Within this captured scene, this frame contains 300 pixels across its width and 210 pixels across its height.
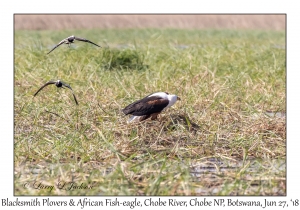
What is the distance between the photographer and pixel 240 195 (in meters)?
4.84

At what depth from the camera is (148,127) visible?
689 cm

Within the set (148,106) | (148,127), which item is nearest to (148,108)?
(148,106)

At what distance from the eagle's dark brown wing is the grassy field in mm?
171

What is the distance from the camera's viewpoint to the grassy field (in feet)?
16.8

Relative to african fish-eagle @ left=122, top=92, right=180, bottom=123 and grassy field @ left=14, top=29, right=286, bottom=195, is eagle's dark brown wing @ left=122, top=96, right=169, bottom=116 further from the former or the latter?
grassy field @ left=14, top=29, right=286, bottom=195

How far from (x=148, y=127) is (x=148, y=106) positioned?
0.88 ft

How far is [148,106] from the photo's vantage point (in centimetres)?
686

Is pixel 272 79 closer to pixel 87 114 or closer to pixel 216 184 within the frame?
pixel 87 114

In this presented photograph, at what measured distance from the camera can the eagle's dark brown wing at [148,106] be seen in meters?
6.86

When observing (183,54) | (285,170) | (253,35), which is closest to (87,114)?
(285,170)

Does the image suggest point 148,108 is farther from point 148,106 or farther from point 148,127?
point 148,127

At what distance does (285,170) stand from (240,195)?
92 cm

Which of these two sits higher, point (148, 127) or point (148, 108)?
point (148, 108)

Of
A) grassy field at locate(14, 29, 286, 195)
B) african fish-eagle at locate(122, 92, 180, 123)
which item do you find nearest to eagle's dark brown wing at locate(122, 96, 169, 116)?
african fish-eagle at locate(122, 92, 180, 123)
